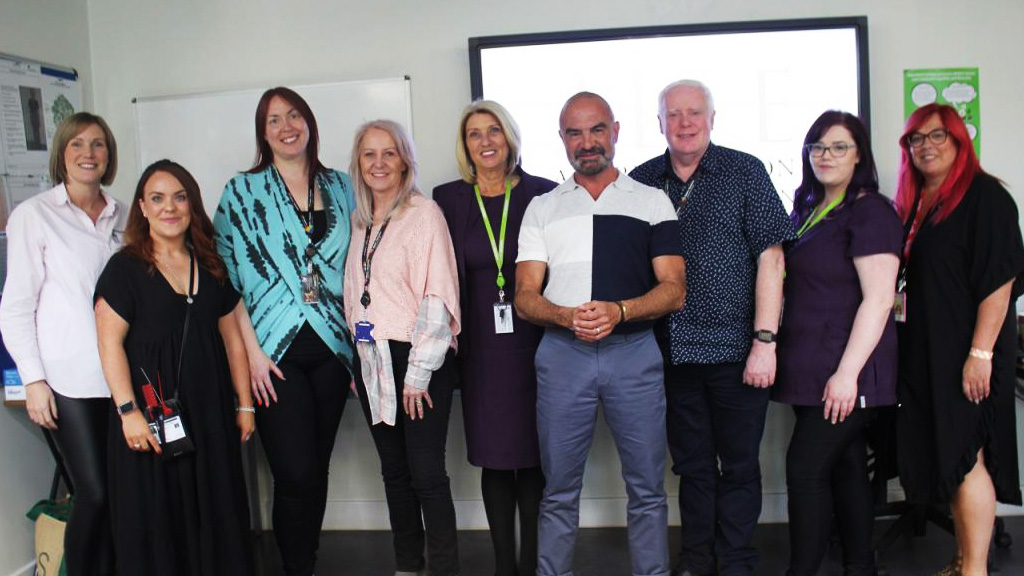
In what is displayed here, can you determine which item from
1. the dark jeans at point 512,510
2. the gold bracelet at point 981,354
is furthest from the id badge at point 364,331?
the gold bracelet at point 981,354

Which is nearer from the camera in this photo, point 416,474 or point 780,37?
point 416,474

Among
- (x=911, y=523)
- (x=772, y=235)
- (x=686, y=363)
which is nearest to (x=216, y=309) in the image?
(x=686, y=363)

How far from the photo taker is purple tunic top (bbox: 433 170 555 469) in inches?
91.6

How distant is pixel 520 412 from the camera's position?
7.68ft

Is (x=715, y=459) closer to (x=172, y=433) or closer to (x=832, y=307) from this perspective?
(x=832, y=307)

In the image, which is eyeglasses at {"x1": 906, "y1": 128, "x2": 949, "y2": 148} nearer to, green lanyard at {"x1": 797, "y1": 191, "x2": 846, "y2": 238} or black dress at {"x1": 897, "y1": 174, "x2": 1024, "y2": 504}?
black dress at {"x1": 897, "y1": 174, "x2": 1024, "y2": 504}

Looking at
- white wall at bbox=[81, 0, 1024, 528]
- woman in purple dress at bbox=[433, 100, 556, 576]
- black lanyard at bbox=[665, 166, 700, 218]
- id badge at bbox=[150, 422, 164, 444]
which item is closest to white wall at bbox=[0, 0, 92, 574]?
white wall at bbox=[81, 0, 1024, 528]

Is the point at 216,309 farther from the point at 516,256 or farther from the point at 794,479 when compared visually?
the point at 794,479

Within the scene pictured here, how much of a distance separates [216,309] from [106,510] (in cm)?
78

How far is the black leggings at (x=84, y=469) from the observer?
231 cm

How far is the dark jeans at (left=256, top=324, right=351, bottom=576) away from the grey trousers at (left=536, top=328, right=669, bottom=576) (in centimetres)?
75

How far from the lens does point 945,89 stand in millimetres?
2994

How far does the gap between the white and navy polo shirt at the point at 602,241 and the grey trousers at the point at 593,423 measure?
0.38ft

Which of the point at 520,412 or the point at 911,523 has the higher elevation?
the point at 520,412
